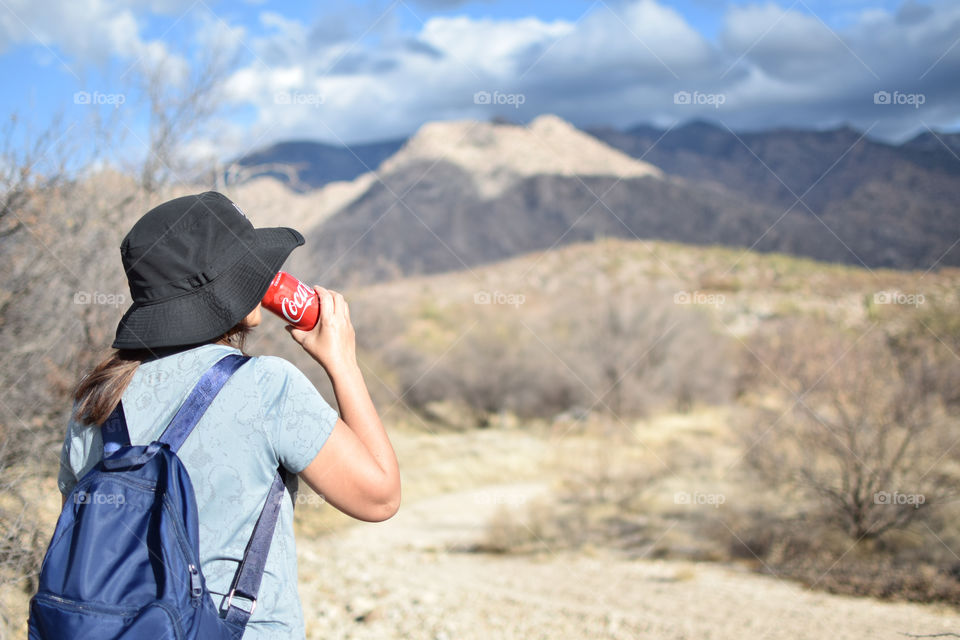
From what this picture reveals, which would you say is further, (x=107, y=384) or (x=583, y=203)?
(x=583, y=203)

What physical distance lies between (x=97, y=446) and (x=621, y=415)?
1614cm

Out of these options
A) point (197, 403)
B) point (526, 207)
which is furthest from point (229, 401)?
point (526, 207)

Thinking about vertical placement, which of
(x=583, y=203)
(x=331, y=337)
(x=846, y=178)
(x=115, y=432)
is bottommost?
(x=115, y=432)

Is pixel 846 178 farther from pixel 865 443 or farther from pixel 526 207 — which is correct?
pixel 865 443

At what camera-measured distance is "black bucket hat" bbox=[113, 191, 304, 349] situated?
5.08 ft

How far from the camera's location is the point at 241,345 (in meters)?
1.82

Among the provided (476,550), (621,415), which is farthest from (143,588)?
(621,415)

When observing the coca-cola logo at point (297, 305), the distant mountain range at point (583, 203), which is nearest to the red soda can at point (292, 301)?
the coca-cola logo at point (297, 305)

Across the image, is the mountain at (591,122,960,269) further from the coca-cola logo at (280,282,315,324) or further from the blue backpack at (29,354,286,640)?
the blue backpack at (29,354,286,640)

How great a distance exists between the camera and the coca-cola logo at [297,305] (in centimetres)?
167

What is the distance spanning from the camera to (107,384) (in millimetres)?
1553

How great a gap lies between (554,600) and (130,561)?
5578 millimetres

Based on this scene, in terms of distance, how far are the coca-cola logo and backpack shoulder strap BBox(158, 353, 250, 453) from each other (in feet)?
0.67

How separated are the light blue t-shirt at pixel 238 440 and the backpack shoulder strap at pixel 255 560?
1 cm
